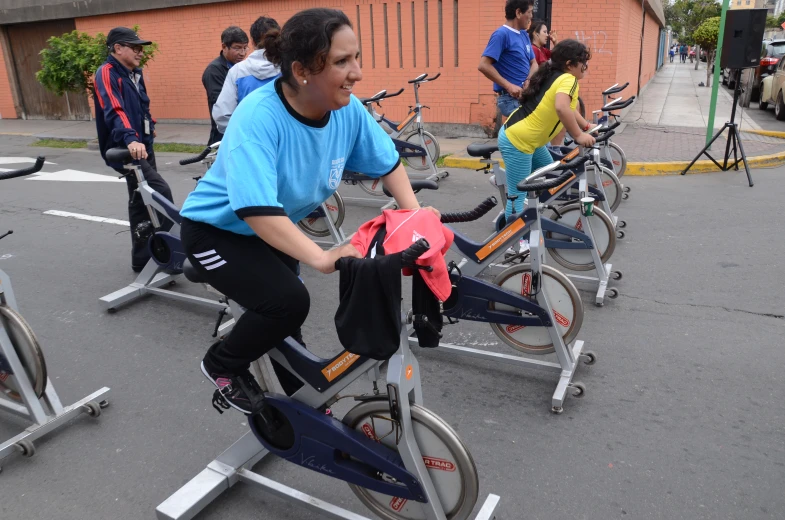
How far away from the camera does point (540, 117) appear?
4.98 metres

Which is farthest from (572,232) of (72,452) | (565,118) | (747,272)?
(72,452)

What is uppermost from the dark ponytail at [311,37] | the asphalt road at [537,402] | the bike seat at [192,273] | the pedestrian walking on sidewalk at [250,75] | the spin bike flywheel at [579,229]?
the dark ponytail at [311,37]

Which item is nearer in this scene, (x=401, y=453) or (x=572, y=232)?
(x=401, y=453)

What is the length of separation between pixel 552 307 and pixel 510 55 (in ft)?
11.7

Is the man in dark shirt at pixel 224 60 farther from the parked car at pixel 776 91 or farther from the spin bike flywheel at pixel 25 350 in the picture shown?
the parked car at pixel 776 91

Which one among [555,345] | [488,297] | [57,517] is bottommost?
[57,517]

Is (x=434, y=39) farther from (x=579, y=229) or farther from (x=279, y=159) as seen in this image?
(x=279, y=159)

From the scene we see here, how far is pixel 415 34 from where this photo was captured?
37.7 feet

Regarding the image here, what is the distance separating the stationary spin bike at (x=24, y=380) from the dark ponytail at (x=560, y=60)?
3.56 meters

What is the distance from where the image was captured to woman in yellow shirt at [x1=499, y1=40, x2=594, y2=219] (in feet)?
15.7

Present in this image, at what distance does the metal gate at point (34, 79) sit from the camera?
16391 mm

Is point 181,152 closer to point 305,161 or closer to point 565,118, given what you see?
point 565,118

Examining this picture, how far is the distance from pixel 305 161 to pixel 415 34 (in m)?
10.0

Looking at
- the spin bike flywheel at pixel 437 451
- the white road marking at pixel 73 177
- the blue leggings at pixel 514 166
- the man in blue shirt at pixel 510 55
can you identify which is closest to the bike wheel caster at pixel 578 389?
the spin bike flywheel at pixel 437 451
